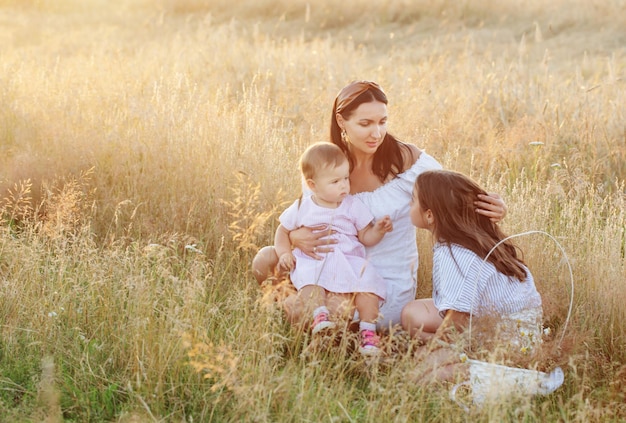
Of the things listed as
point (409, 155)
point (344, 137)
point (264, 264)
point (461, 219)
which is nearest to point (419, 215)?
point (461, 219)

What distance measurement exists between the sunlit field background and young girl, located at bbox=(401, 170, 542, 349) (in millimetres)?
193

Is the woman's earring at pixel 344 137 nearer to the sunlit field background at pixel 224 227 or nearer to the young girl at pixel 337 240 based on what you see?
the young girl at pixel 337 240

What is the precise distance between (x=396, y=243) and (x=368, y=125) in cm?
64

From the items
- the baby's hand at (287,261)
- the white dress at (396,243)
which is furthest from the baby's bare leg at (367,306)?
the baby's hand at (287,261)

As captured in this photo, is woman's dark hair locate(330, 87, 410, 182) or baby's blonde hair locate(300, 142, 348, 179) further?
woman's dark hair locate(330, 87, 410, 182)

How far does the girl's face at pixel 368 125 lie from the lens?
3.80 metres

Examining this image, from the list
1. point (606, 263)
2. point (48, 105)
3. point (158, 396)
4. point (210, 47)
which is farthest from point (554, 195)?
point (210, 47)

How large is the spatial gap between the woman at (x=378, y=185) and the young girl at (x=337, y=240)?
65mm

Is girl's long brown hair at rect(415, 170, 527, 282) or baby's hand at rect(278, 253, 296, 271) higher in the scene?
girl's long brown hair at rect(415, 170, 527, 282)

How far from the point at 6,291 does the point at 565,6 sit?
1547cm

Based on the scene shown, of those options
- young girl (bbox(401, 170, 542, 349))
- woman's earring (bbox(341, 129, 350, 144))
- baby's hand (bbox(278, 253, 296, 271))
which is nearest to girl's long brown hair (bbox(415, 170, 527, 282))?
young girl (bbox(401, 170, 542, 349))

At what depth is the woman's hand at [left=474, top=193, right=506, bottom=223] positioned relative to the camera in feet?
11.4

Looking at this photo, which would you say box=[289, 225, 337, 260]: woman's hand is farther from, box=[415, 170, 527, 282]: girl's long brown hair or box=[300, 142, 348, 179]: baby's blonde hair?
box=[415, 170, 527, 282]: girl's long brown hair

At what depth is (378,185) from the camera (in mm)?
3973
